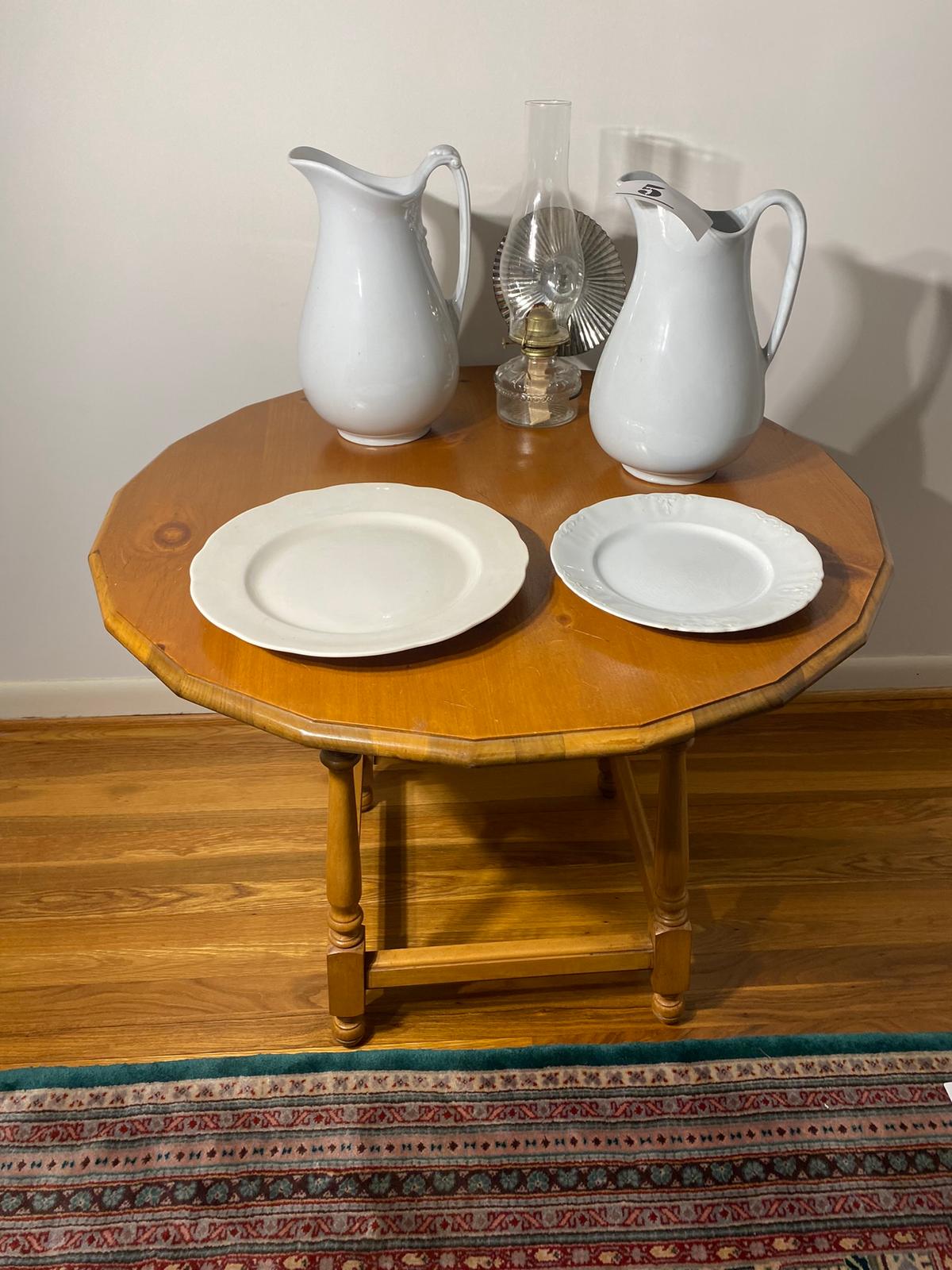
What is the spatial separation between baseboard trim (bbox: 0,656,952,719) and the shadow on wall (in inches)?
2.1

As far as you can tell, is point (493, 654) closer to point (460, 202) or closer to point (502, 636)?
point (502, 636)

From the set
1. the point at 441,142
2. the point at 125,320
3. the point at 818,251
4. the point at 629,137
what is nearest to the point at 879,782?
the point at 818,251

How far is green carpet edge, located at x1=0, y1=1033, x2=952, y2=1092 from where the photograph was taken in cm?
129

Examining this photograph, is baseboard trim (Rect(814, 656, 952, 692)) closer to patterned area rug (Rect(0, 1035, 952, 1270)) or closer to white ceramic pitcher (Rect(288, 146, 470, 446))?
patterned area rug (Rect(0, 1035, 952, 1270))

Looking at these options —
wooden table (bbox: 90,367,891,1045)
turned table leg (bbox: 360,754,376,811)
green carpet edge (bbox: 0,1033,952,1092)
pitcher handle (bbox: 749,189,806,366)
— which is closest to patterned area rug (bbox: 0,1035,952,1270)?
green carpet edge (bbox: 0,1033,952,1092)

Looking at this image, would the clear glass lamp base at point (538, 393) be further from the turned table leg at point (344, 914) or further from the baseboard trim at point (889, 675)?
the baseboard trim at point (889, 675)

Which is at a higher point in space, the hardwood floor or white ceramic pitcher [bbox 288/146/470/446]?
white ceramic pitcher [bbox 288/146/470/446]

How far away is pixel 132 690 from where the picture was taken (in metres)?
1.88

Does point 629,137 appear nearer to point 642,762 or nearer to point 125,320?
point 125,320

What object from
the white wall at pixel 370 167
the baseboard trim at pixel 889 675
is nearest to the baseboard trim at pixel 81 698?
the white wall at pixel 370 167

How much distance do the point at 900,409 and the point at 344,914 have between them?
116cm

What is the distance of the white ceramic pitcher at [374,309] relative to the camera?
119cm

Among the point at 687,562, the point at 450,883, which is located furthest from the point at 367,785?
the point at 687,562

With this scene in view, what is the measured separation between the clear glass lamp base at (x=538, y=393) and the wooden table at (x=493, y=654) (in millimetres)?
26
